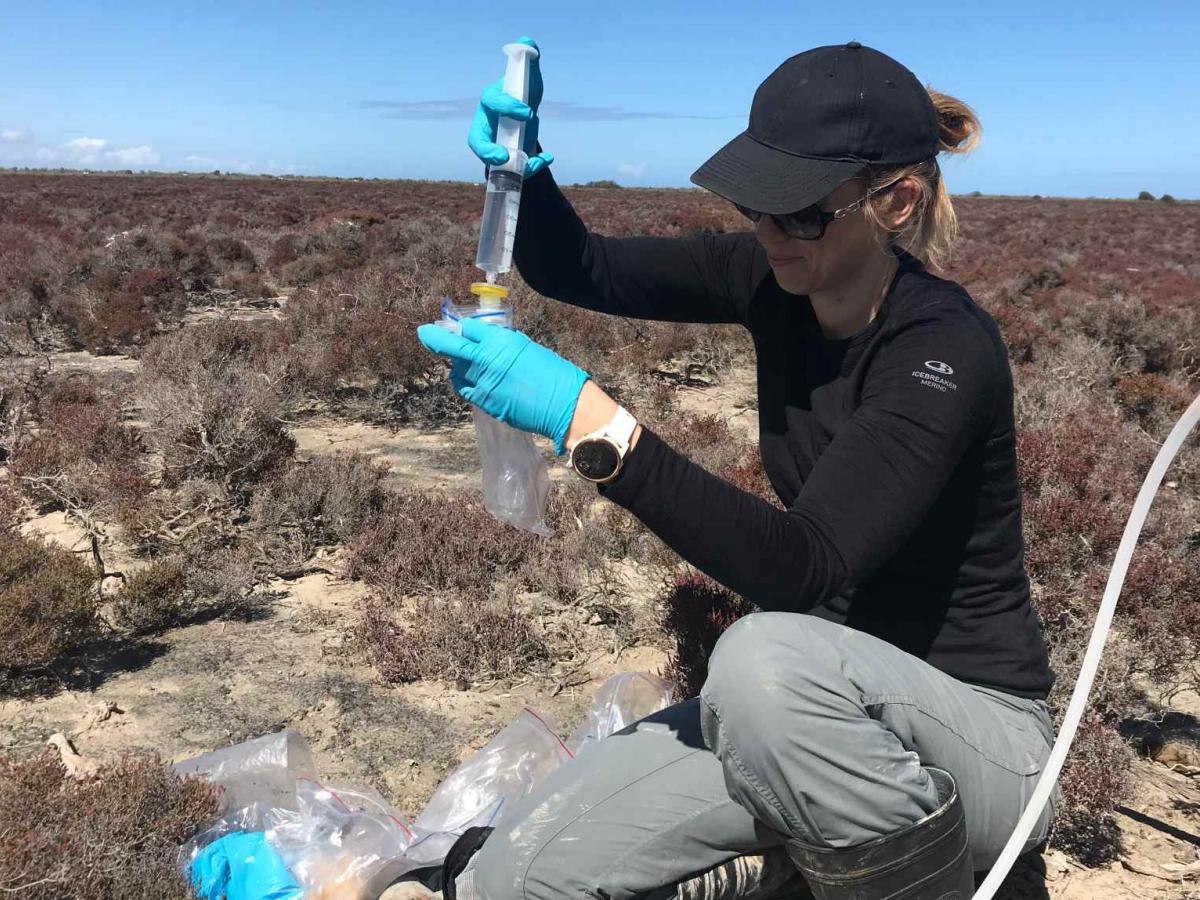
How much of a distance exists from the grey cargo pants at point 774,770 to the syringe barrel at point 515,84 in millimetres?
1229

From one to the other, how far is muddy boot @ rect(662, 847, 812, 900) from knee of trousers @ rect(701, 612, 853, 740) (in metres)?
0.42

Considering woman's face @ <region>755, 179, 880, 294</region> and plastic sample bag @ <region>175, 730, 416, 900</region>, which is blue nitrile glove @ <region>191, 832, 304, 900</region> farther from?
woman's face @ <region>755, 179, 880, 294</region>

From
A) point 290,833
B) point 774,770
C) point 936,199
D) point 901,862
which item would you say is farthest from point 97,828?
point 936,199

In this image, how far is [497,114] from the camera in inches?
82.2

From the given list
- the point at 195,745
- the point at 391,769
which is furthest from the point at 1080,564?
the point at 195,745

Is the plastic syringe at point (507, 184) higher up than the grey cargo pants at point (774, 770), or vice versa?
the plastic syringe at point (507, 184)

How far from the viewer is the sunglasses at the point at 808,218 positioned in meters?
1.68

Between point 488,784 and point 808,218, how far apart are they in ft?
5.21

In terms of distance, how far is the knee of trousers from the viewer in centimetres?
148

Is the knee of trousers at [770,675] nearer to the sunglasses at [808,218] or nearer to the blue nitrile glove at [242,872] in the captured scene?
the sunglasses at [808,218]

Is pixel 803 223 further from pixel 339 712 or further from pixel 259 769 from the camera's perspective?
pixel 339 712

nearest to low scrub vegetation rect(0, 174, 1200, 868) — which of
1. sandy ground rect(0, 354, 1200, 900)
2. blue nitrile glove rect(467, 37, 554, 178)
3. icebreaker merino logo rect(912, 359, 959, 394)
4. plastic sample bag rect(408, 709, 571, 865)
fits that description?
sandy ground rect(0, 354, 1200, 900)

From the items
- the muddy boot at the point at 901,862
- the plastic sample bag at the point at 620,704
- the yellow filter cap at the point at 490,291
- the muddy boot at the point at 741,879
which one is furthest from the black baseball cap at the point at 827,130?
the plastic sample bag at the point at 620,704

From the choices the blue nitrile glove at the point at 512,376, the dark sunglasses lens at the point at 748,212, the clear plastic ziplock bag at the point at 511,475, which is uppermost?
the dark sunglasses lens at the point at 748,212
